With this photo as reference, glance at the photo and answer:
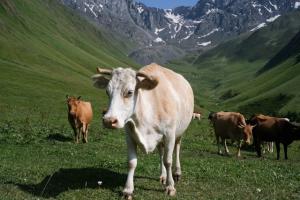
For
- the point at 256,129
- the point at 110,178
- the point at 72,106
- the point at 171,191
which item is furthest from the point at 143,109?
the point at 256,129

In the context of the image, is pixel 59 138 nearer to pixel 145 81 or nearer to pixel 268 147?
pixel 268 147

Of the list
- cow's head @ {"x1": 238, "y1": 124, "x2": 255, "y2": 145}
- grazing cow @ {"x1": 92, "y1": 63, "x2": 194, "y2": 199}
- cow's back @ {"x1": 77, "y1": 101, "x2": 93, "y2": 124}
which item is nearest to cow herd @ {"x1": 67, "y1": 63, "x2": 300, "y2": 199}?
grazing cow @ {"x1": 92, "y1": 63, "x2": 194, "y2": 199}

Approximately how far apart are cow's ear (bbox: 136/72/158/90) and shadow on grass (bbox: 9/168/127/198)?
3.23 meters

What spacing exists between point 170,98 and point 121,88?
2.72m

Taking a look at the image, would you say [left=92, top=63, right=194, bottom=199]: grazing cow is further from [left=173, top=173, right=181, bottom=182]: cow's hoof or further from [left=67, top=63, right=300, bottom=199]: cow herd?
[left=173, top=173, right=181, bottom=182]: cow's hoof

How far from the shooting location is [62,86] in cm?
8925

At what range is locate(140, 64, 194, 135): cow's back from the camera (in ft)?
46.5

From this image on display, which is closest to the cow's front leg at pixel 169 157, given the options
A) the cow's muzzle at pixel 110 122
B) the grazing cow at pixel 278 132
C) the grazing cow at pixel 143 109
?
the grazing cow at pixel 143 109

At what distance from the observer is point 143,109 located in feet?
44.6

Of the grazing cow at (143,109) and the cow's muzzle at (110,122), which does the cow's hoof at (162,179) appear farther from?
A: the cow's muzzle at (110,122)

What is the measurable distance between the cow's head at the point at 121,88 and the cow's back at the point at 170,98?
467mm

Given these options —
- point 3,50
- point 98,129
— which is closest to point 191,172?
point 98,129

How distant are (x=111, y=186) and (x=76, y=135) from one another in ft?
52.6

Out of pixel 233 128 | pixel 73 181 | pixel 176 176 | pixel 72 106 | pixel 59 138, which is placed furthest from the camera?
pixel 233 128
